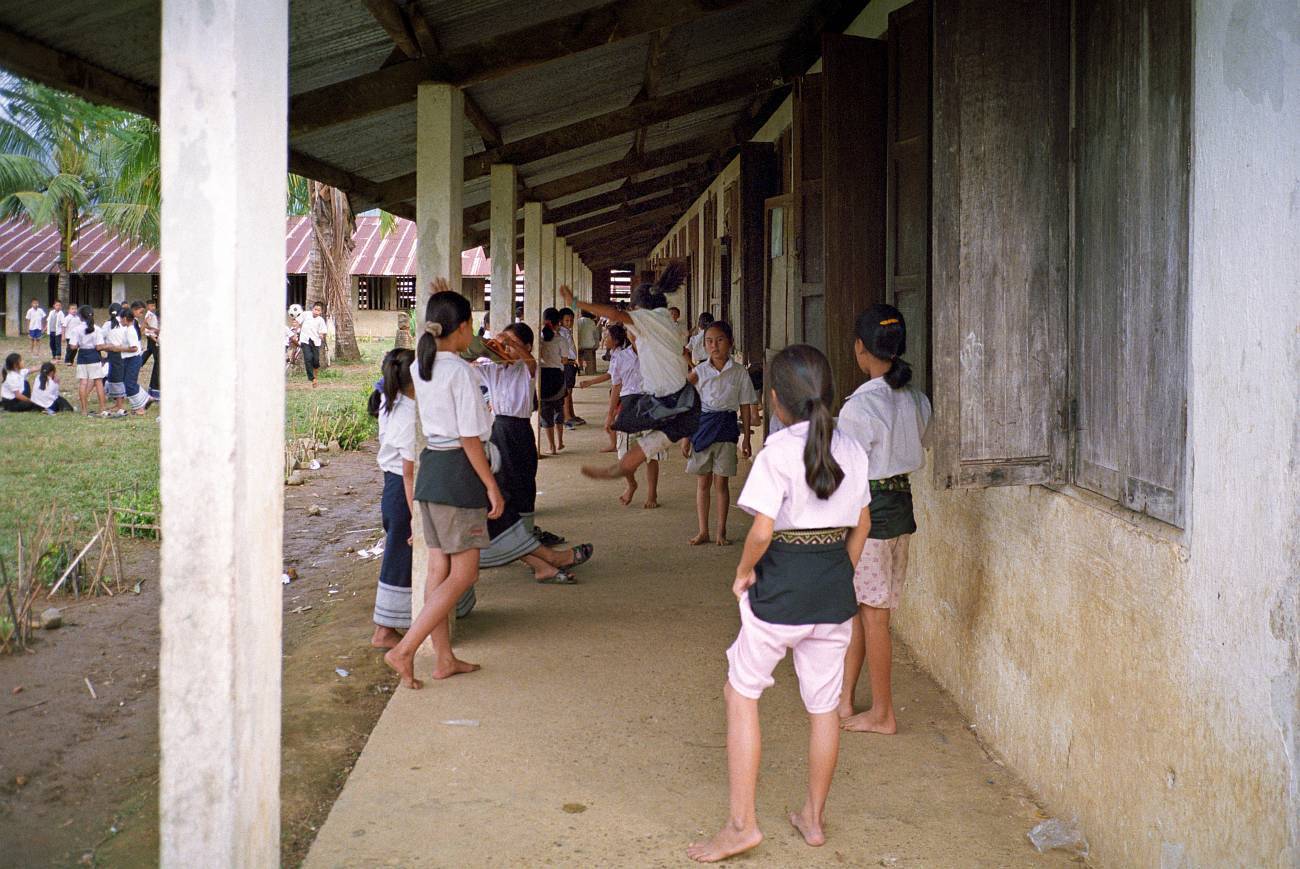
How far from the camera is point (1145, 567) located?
2939mm

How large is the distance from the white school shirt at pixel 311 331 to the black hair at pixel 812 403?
20512mm

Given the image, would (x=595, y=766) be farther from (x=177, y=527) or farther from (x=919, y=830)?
(x=177, y=527)

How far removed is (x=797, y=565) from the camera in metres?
3.16

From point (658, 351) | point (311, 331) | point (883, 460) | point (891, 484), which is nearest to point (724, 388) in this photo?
point (658, 351)

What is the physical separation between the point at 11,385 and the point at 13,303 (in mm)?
24306

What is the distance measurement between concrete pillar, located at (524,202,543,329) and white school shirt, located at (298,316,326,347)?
10.0 m

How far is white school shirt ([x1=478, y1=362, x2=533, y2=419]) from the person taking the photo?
6.87 metres

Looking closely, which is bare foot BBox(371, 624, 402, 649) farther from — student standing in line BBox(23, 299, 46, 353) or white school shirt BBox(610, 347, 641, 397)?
student standing in line BBox(23, 299, 46, 353)

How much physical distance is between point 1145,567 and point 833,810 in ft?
4.25

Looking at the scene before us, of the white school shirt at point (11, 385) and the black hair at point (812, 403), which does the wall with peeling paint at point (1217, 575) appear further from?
the white school shirt at point (11, 385)

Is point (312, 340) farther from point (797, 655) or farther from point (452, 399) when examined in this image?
point (797, 655)

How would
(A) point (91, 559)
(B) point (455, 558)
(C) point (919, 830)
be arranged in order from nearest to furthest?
1. (C) point (919, 830)
2. (B) point (455, 558)
3. (A) point (91, 559)

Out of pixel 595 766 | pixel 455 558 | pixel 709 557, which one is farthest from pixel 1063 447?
pixel 709 557

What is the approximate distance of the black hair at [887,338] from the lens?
3.96 metres
